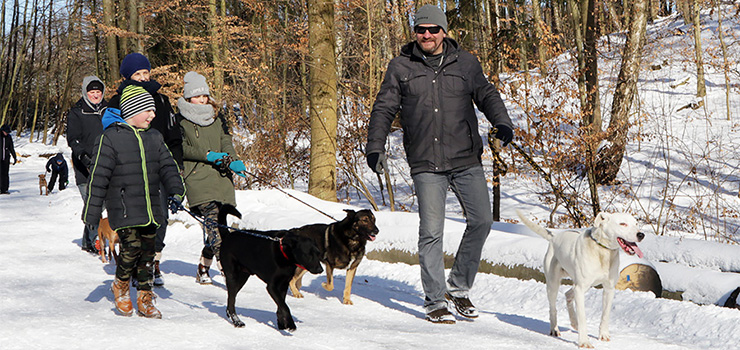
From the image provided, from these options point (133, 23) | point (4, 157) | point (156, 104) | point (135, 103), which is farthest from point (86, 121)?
point (133, 23)

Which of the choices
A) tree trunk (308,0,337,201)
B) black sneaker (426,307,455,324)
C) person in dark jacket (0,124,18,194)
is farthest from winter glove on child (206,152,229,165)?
person in dark jacket (0,124,18,194)

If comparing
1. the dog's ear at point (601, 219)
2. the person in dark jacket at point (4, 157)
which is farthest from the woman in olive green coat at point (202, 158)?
the person in dark jacket at point (4, 157)

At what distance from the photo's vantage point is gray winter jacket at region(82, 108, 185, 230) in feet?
15.1

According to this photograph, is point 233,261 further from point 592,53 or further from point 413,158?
point 592,53

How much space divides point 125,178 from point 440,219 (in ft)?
7.80

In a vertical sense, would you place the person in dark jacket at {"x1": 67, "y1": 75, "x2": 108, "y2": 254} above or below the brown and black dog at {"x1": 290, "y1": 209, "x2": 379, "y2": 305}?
above

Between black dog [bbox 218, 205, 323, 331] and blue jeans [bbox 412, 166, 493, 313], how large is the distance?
1004mm

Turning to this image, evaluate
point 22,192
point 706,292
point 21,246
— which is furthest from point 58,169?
point 706,292

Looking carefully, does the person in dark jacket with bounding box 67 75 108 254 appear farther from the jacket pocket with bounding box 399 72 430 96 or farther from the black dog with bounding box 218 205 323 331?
the jacket pocket with bounding box 399 72 430 96

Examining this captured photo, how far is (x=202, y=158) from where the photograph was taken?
6.41 m

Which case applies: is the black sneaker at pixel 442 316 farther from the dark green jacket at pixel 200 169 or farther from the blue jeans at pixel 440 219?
the dark green jacket at pixel 200 169

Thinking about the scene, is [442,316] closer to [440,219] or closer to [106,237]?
[440,219]

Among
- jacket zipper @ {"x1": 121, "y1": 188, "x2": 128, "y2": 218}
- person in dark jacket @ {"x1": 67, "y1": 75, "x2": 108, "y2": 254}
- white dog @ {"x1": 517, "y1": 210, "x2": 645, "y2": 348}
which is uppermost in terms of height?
person in dark jacket @ {"x1": 67, "y1": 75, "x2": 108, "y2": 254}

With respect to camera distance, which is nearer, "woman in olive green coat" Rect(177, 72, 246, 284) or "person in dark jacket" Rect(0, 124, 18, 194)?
"woman in olive green coat" Rect(177, 72, 246, 284)
